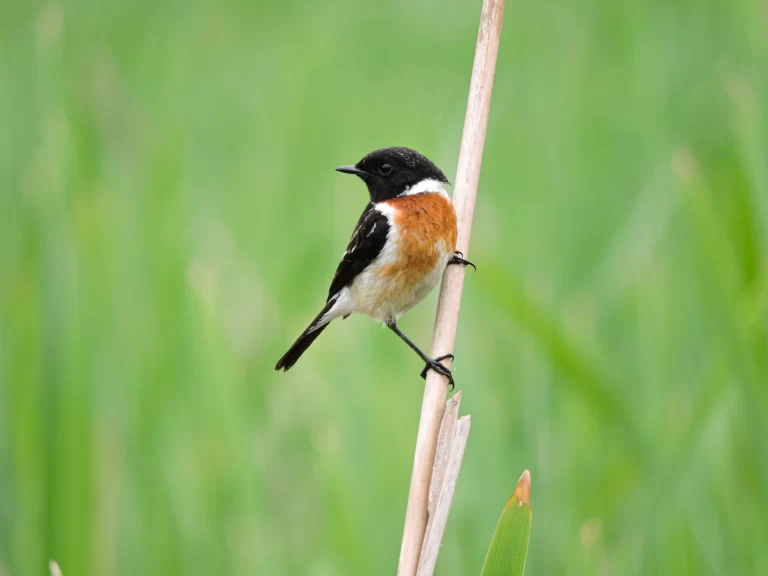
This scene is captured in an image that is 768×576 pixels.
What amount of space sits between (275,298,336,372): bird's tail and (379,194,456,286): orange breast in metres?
0.32

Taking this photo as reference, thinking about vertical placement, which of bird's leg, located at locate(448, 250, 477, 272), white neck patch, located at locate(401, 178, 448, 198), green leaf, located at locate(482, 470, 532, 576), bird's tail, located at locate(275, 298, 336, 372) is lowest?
bird's tail, located at locate(275, 298, 336, 372)

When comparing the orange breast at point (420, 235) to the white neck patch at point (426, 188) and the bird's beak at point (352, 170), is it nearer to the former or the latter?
the white neck patch at point (426, 188)

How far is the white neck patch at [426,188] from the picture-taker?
318 cm

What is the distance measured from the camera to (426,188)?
3.20 m

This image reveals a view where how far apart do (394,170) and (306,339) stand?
717mm

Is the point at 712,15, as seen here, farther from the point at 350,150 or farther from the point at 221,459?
the point at 221,459

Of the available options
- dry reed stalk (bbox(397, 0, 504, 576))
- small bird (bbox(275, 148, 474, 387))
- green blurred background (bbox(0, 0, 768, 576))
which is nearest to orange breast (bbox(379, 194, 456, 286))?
small bird (bbox(275, 148, 474, 387))

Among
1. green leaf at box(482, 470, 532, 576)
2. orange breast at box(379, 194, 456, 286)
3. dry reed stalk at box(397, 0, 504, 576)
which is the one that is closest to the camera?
green leaf at box(482, 470, 532, 576)

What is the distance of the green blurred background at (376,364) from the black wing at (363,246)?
Answer: 23 centimetres

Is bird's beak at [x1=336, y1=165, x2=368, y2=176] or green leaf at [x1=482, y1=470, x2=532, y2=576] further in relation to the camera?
bird's beak at [x1=336, y1=165, x2=368, y2=176]

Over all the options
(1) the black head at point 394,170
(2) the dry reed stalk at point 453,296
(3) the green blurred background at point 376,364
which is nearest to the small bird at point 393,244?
(1) the black head at point 394,170

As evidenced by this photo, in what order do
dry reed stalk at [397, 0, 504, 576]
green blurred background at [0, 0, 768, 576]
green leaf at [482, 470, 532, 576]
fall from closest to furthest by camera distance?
green leaf at [482, 470, 532, 576], dry reed stalk at [397, 0, 504, 576], green blurred background at [0, 0, 768, 576]

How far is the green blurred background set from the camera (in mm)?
2420

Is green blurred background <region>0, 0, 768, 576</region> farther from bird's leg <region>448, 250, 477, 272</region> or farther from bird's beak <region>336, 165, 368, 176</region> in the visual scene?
bird's beak <region>336, 165, 368, 176</region>
